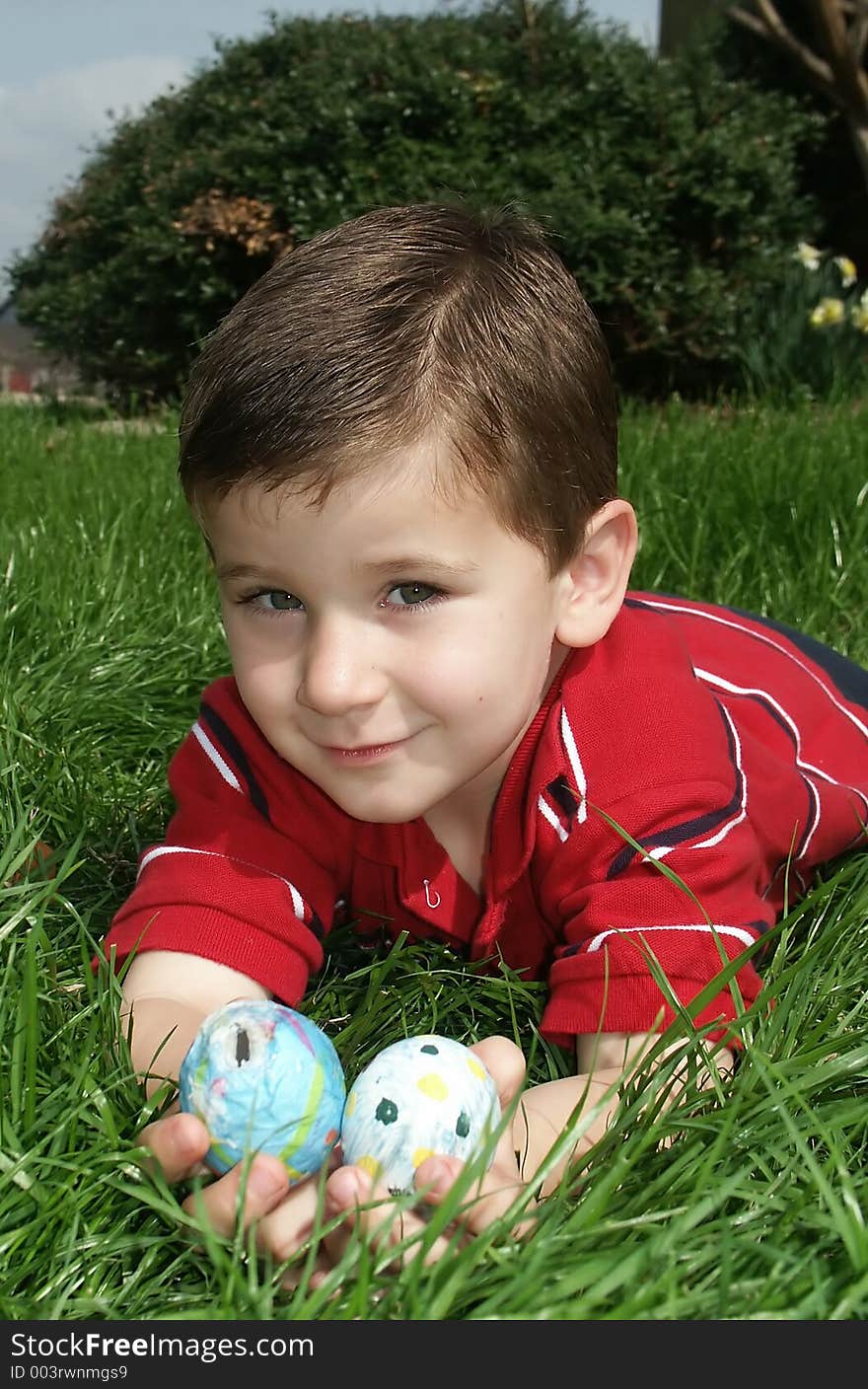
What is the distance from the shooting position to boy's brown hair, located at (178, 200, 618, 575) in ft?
5.66

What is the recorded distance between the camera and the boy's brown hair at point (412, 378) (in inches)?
67.9

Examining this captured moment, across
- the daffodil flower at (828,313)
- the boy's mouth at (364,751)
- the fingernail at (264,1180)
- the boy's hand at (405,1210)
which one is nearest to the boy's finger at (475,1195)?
the boy's hand at (405,1210)

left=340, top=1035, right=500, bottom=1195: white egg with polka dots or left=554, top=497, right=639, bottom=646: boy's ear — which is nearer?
left=340, top=1035, right=500, bottom=1195: white egg with polka dots

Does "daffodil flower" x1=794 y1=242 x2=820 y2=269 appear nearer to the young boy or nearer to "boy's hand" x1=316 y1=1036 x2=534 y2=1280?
the young boy

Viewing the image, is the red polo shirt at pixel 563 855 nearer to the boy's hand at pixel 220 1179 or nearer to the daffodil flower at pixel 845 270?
the boy's hand at pixel 220 1179

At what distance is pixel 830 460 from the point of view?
4.23m

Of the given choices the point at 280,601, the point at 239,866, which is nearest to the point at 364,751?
the point at 280,601

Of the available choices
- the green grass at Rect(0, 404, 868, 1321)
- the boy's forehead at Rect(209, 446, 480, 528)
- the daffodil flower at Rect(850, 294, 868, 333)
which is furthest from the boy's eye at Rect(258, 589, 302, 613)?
the daffodil flower at Rect(850, 294, 868, 333)

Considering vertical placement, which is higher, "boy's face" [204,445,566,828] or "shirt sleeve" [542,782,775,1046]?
"boy's face" [204,445,566,828]

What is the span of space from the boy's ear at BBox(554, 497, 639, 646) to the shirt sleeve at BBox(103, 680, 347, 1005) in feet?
1.53

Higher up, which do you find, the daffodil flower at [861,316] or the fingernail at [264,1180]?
the daffodil flower at [861,316]

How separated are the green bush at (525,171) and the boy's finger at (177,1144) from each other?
5.75 m

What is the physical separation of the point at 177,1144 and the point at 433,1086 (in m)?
0.28
